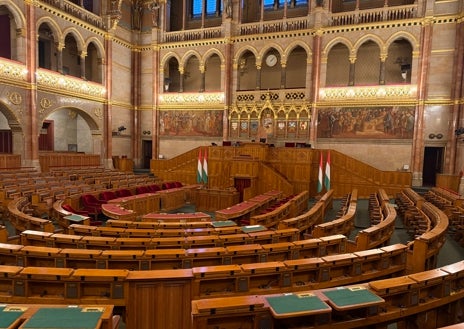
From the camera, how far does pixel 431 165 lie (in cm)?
1689

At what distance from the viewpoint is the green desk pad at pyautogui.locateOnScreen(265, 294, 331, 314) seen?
2408 mm

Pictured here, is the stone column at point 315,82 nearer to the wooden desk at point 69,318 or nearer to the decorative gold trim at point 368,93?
the decorative gold trim at point 368,93

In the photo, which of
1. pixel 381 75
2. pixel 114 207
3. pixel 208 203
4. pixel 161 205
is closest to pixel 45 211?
pixel 114 207

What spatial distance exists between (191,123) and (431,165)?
47.1 ft

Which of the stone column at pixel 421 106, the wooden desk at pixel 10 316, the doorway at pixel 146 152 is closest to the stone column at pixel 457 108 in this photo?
the stone column at pixel 421 106

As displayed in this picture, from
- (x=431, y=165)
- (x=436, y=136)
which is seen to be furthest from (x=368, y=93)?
(x=431, y=165)

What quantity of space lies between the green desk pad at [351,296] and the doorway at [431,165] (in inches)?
655

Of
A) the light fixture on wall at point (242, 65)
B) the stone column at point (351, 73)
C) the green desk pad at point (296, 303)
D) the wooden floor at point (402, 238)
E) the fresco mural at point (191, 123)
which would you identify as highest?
the light fixture on wall at point (242, 65)

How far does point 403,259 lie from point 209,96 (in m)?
16.6

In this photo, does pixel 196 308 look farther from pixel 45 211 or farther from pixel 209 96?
pixel 209 96

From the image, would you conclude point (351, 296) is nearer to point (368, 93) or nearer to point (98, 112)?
point (368, 93)

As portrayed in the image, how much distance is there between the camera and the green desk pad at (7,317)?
2.15 m

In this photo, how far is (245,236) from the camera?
203 inches

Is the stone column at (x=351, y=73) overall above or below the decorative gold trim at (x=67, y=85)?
above
